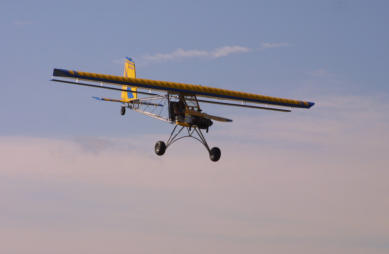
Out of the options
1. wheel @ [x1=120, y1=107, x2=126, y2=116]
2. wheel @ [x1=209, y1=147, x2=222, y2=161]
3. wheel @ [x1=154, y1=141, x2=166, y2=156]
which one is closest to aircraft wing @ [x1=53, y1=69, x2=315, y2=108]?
wheel @ [x1=154, y1=141, x2=166, y2=156]

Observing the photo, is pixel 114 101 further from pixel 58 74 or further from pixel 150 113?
pixel 58 74

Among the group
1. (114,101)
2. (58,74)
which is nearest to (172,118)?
(58,74)

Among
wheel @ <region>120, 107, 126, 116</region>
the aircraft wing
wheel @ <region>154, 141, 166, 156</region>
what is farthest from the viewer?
wheel @ <region>120, 107, 126, 116</region>

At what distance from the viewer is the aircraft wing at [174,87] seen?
103ft

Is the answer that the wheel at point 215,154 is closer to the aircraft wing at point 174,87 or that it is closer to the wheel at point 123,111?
the aircraft wing at point 174,87

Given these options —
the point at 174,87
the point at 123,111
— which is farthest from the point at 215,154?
the point at 123,111

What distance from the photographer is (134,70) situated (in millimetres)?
45469

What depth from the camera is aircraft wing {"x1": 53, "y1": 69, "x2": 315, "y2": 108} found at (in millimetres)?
31328

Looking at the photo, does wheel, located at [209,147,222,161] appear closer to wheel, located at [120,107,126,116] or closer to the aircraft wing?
the aircraft wing

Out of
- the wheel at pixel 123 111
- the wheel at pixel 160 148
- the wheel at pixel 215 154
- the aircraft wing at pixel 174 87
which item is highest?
the wheel at pixel 123 111

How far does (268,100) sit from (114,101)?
34.5 feet

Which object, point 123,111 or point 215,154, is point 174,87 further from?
point 123,111

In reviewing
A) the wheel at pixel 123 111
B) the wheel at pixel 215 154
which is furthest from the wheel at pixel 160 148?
the wheel at pixel 123 111

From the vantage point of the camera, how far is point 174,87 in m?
33.4
